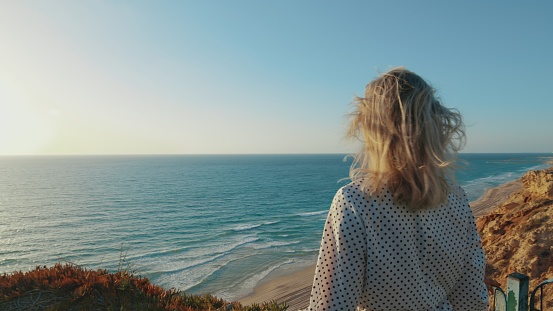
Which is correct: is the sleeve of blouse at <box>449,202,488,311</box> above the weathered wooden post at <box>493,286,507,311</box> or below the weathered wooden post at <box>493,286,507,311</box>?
→ above

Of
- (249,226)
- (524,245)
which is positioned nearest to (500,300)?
(524,245)

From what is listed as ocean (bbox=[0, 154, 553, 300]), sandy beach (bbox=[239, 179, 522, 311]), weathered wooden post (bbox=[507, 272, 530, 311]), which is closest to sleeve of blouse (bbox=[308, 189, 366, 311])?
weathered wooden post (bbox=[507, 272, 530, 311])

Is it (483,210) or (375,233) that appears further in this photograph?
(483,210)

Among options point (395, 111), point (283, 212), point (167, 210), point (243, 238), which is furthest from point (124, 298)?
point (167, 210)

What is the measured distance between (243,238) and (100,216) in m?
18.6

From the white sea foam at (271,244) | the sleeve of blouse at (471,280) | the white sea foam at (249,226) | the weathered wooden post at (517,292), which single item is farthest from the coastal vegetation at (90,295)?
the white sea foam at (249,226)

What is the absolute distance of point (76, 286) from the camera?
4727mm

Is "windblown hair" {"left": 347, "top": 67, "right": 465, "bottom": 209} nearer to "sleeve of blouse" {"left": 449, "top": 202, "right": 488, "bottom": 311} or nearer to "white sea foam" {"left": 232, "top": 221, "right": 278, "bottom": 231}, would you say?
"sleeve of blouse" {"left": 449, "top": 202, "right": 488, "bottom": 311}

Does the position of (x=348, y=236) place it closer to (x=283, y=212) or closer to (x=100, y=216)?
(x=283, y=212)

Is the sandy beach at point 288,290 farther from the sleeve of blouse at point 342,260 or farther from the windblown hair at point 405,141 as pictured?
the windblown hair at point 405,141

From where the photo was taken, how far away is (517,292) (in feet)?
8.98

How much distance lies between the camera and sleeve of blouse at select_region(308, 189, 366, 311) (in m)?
1.50

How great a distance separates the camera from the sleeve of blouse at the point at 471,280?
6.38 ft

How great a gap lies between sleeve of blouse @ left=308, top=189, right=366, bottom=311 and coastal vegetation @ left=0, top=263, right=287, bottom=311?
125 inches
